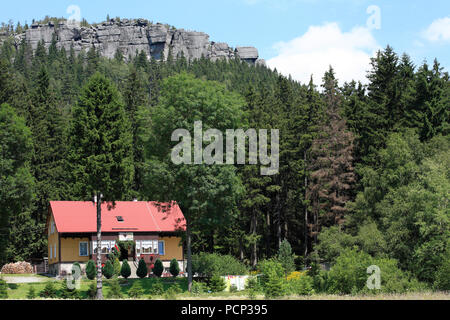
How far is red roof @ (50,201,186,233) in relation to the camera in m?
46.9

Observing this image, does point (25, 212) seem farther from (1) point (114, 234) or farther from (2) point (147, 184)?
(2) point (147, 184)

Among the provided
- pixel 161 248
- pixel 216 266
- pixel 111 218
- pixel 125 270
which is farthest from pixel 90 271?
pixel 216 266

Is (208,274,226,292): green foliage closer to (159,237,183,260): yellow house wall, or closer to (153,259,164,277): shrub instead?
(153,259,164,277): shrub

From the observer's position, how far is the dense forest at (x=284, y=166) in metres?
33.5

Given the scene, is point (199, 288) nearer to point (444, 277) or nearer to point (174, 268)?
point (174, 268)

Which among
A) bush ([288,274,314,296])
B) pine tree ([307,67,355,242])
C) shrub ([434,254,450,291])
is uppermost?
pine tree ([307,67,355,242])

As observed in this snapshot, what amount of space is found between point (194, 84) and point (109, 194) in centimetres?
995

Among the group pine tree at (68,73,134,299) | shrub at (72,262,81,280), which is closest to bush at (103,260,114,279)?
shrub at (72,262,81,280)

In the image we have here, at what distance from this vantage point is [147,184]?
38781 mm

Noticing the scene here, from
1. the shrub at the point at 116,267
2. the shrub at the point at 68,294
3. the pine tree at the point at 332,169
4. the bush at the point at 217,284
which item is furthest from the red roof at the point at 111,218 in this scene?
the shrub at the point at 68,294

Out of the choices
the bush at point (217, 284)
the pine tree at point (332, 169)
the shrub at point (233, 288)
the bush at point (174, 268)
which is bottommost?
the bush at point (174, 268)

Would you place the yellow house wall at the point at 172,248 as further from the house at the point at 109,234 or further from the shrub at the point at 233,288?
the shrub at the point at 233,288

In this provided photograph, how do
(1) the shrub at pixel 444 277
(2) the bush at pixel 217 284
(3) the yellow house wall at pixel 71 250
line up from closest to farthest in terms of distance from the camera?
(1) the shrub at pixel 444 277 → (2) the bush at pixel 217 284 → (3) the yellow house wall at pixel 71 250

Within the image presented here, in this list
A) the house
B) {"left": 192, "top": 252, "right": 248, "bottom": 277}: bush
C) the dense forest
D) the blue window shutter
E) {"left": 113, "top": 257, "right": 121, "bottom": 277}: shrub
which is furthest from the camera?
the blue window shutter
